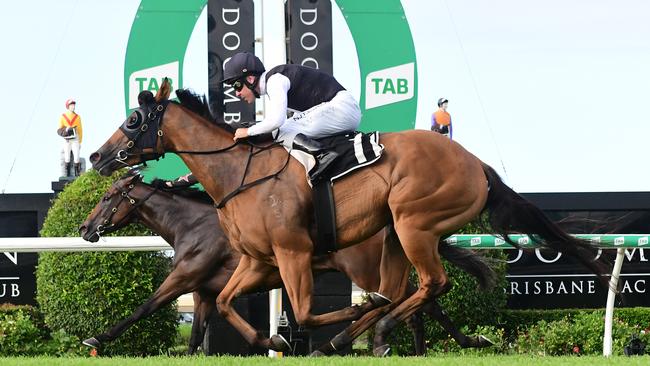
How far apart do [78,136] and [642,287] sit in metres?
8.40

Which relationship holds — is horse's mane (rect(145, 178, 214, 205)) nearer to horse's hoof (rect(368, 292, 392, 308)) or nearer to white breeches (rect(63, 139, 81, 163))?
horse's hoof (rect(368, 292, 392, 308))

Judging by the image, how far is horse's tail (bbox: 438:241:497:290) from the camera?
24.5ft

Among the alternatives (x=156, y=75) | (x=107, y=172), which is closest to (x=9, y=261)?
(x=156, y=75)

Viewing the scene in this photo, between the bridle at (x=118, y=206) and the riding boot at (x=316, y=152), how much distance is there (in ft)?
7.96

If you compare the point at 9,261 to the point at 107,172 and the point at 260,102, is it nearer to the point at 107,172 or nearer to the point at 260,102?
the point at 260,102

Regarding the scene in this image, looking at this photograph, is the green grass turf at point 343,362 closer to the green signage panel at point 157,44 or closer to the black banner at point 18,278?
the green signage panel at point 157,44

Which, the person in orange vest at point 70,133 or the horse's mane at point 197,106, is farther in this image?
the person in orange vest at point 70,133

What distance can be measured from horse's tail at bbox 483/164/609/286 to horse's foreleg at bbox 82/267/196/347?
2.24 meters

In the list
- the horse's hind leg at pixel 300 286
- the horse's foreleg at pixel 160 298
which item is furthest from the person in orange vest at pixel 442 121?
the horse's hind leg at pixel 300 286

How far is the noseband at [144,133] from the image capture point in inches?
247

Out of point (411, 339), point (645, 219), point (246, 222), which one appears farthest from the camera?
point (645, 219)

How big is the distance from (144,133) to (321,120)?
95cm

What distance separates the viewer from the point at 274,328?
7.82 m

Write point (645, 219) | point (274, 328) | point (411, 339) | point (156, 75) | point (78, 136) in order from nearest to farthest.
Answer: point (274, 328)
point (411, 339)
point (156, 75)
point (645, 219)
point (78, 136)
